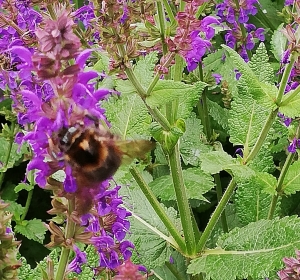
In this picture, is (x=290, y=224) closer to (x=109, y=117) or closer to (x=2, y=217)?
(x=109, y=117)

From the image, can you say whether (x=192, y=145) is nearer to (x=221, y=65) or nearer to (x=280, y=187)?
(x=280, y=187)

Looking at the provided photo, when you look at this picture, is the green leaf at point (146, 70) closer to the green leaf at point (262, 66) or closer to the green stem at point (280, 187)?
the green leaf at point (262, 66)

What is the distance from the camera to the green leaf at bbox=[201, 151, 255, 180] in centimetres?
176

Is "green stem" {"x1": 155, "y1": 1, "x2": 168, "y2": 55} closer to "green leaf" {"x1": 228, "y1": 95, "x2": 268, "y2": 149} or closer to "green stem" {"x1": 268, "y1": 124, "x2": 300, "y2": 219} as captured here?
"green leaf" {"x1": 228, "y1": 95, "x2": 268, "y2": 149}

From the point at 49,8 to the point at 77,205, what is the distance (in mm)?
781

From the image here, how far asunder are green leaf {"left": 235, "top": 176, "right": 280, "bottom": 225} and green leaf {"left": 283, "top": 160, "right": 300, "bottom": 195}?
0.18 meters

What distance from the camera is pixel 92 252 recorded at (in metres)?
1.81

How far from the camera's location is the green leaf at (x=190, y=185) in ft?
7.55

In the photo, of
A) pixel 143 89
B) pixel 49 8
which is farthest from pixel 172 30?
pixel 49 8

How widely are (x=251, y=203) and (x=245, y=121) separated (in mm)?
403

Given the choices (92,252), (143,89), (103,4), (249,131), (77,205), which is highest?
(103,4)

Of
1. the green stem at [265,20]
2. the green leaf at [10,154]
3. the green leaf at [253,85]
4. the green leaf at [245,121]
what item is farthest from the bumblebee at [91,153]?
the green stem at [265,20]

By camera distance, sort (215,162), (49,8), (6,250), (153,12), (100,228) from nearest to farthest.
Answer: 1. (6,250)
2. (100,228)
3. (49,8)
4. (215,162)
5. (153,12)

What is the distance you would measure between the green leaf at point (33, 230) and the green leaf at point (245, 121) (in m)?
1.24
